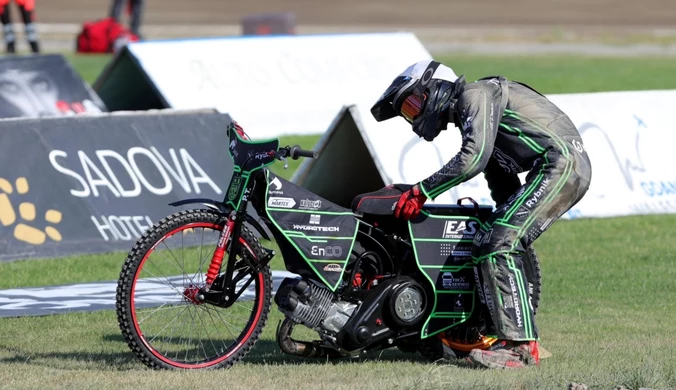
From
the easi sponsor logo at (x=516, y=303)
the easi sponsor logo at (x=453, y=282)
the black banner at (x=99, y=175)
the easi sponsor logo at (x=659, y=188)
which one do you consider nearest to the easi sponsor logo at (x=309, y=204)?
the easi sponsor logo at (x=453, y=282)

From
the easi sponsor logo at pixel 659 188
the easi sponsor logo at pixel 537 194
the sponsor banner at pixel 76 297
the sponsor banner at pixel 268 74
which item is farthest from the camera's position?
the sponsor banner at pixel 268 74

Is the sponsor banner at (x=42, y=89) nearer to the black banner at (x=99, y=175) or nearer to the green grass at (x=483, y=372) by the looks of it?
the black banner at (x=99, y=175)

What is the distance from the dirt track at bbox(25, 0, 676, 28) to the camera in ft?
136

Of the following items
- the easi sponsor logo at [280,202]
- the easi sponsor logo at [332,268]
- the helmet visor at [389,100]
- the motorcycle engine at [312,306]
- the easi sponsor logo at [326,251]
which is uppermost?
the helmet visor at [389,100]

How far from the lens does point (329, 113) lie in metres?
17.8

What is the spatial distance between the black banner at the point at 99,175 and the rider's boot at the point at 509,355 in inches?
191

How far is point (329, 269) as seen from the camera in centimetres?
709

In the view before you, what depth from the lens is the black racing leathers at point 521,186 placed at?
699 centimetres

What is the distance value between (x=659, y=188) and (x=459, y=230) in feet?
20.1

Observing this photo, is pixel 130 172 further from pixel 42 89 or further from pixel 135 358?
pixel 42 89

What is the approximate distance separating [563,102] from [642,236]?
1567 mm

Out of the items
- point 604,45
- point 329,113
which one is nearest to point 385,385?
point 329,113

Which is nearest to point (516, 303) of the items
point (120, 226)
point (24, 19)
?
point (120, 226)

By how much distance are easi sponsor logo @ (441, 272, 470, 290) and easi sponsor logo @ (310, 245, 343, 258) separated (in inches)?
24.5
